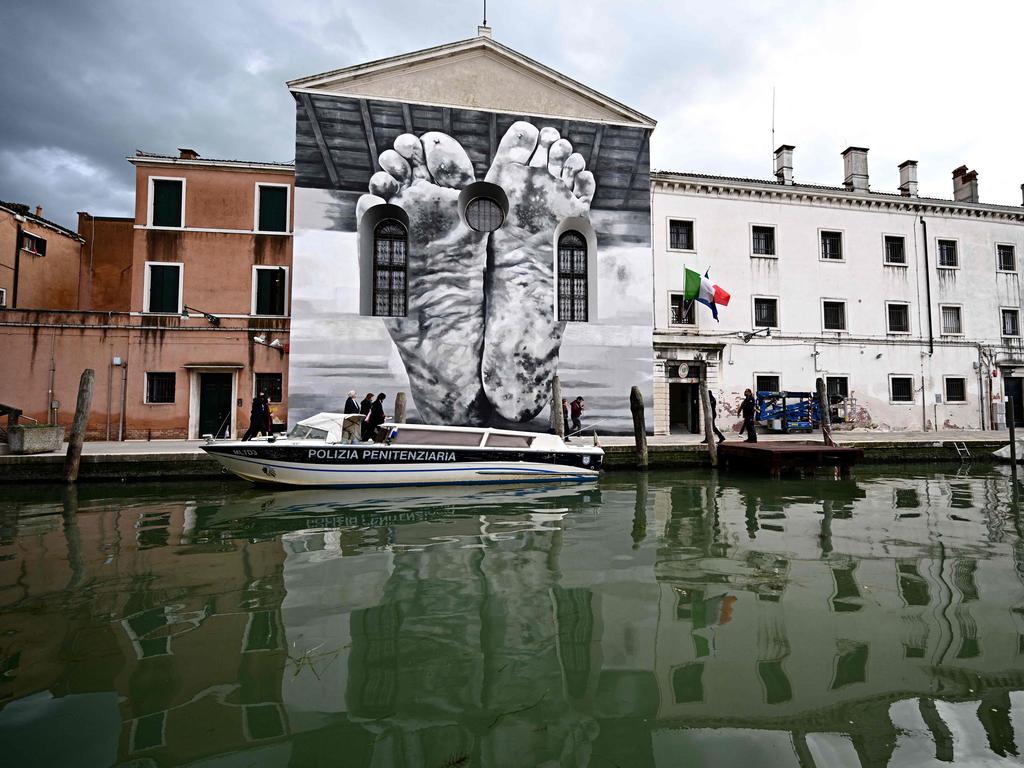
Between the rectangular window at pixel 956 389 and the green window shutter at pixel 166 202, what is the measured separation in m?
29.1

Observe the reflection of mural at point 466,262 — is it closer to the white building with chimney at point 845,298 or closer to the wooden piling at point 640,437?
the white building with chimney at point 845,298

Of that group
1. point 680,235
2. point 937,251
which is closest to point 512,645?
point 680,235

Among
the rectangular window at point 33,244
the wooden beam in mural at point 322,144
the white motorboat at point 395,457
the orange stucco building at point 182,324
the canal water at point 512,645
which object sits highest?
the wooden beam in mural at point 322,144

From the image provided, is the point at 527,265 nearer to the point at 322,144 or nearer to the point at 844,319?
the point at 322,144

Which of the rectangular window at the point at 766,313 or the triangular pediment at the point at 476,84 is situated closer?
the triangular pediment at the point at 476,84

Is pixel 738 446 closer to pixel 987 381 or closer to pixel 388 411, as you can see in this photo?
pixel 388 411

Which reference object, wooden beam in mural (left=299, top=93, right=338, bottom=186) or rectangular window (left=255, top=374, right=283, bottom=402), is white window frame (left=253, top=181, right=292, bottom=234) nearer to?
wooden beam in mural (left=299, top=93, right=338, bottom=186)

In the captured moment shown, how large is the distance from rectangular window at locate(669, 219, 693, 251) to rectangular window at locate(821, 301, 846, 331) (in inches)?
232

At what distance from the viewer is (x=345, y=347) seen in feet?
57.1

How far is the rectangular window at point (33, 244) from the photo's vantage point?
20484 mm

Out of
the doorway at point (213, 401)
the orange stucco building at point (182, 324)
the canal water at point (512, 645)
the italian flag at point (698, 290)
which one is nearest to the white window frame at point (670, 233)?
the italian flag at point (698, 290)

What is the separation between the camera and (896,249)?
23062 mm

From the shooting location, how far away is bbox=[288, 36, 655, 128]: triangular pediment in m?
17.9

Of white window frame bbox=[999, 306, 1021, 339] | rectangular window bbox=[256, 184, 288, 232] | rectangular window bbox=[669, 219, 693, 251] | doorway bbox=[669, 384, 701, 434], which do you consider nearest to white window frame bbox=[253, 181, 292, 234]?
rectangular window bbox=[256, 184, 288, 232]
